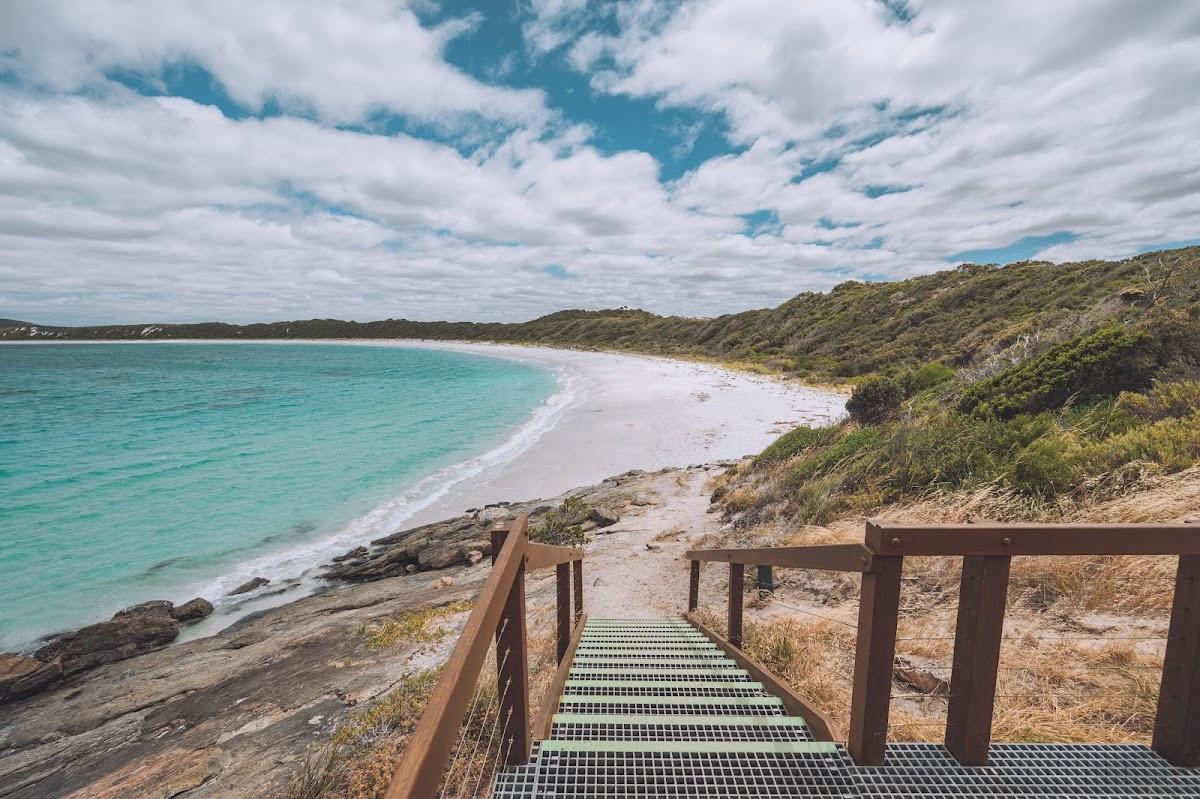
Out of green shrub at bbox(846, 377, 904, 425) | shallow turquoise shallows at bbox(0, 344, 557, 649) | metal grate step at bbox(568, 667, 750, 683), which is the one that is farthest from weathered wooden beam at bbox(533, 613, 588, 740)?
green shrub at bbox(846, 377, 904, 425)

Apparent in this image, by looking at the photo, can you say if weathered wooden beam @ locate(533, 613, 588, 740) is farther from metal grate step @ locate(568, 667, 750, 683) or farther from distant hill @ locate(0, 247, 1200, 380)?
distant hill @ locate(0, 247, 1200, 380)

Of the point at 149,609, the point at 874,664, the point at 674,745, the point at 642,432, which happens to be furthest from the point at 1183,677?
the point at 642,432

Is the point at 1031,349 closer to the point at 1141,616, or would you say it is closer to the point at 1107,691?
the point at 1141,616

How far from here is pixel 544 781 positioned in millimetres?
2094

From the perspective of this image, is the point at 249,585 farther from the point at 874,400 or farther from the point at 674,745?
the point at 874,400

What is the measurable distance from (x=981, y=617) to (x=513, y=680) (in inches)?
68.2

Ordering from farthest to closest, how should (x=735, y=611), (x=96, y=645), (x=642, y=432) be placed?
1. (x=642, y=432)
2. (x=96, y=645)
3. (x=735, y=611)

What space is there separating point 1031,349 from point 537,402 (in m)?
24.6

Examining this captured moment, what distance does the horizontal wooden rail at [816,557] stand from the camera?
2.14 m

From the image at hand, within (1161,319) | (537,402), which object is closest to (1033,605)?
(1161,319)

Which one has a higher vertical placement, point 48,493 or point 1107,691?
point 1107,691

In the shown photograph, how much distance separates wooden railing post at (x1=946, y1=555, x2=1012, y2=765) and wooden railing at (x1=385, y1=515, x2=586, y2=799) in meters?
1.60

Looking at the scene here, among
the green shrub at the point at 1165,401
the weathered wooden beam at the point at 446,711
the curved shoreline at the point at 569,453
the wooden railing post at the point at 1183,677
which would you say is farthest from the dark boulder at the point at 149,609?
the green shrub at the point at 1165,401

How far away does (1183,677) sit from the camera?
211cm
